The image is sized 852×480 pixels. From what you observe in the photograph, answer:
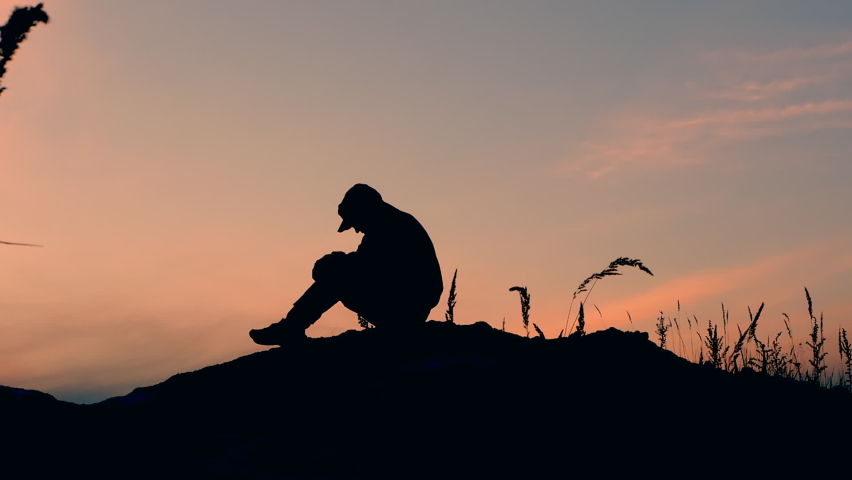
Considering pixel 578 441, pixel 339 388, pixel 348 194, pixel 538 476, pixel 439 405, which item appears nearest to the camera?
pixel 538 476

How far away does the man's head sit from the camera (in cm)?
764

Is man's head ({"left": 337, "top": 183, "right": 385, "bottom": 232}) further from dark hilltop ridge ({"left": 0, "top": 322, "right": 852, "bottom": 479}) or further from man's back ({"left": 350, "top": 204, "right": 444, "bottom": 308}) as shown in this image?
dark hilltop ridge ({"left": 0, "top": 322, "right": 852, "bottom": 479})

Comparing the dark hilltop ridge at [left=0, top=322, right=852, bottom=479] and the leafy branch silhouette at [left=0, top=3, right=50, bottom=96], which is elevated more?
the leafy branch silhouette at [left=0, top=3, right=50, bottom=96]

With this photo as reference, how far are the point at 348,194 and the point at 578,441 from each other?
352 centimetres

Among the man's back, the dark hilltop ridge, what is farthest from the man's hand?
the dark hilltop ridge

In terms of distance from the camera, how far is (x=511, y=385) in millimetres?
5938

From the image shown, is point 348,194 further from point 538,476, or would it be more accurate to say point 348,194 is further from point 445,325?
point 538,476

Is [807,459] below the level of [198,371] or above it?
below

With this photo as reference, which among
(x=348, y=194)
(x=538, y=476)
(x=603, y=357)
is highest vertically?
(x=348, y=194)

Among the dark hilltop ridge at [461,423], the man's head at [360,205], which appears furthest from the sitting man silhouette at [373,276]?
the dark hilltop ridge at [461,423]

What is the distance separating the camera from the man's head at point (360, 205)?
7637mm

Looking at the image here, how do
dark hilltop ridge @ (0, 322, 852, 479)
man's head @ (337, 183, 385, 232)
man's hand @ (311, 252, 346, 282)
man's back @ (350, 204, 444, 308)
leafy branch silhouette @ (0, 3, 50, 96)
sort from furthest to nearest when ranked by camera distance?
man's head @ (337, 183, 385, 232) → man's back @ (350, 204, 444, 308) → man's hand @ (311, 252, 346, 282) → dark hilltop ridge @ (0, 322, 852, 479) → leafy branch silhouette @ (0, 3, 50, 96)

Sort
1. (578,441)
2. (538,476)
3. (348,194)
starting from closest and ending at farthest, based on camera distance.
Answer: (538,476)
(578,441)
(348,194)

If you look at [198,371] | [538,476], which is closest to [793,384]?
[538,476]
